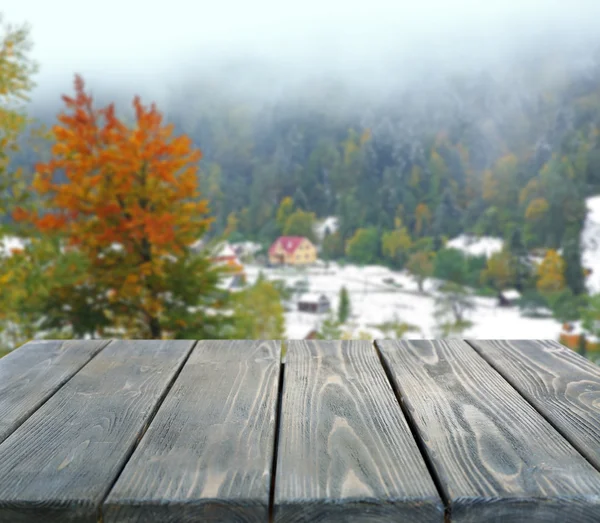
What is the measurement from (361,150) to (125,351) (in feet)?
28.0

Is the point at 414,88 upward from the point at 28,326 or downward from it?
upward

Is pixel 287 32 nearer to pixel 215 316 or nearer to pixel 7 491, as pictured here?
pixel 215 316

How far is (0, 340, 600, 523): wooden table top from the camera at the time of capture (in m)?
0.45

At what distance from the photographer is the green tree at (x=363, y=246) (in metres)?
8.89

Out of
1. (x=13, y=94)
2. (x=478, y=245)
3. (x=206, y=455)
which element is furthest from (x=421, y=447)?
(x=478, y=245)

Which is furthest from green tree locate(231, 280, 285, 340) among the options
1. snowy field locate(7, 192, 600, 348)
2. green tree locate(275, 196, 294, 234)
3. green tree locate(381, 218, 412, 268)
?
green tree locate(381, 218, 412, 268)

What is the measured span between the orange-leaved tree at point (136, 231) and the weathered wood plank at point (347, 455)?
15.8 ft

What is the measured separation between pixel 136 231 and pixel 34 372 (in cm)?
483

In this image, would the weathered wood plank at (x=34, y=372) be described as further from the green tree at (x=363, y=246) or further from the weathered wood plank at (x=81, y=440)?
the green tree at (x=363, y=246)

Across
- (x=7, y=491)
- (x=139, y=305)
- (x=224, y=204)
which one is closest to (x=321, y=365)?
(x=7, y=491)

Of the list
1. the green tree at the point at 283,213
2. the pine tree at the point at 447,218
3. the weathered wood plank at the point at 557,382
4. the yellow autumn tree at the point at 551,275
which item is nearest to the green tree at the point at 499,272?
the yellow autumn tree at the point at 551,275

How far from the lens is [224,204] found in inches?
334

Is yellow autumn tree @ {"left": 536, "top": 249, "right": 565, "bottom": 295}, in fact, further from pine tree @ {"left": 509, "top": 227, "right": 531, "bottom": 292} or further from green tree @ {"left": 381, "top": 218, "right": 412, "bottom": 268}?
green tree @ {"left": 381, "top": 218, "right": 412, "bottom": 268}

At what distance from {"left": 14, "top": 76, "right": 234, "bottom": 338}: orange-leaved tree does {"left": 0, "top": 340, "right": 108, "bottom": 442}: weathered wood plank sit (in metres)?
4.52
